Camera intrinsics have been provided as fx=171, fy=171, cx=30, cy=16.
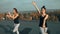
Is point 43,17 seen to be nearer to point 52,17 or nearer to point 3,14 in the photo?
point 52,17

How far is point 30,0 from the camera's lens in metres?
6.37

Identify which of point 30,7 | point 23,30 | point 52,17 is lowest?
point 23,30

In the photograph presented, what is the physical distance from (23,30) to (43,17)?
1800 mm

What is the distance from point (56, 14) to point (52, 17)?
0.19 metres

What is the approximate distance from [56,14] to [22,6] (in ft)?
4.29

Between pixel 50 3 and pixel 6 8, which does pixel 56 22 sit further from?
pixel 6 8

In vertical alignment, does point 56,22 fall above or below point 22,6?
below

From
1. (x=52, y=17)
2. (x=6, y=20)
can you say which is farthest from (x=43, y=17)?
(x=6, y=20)

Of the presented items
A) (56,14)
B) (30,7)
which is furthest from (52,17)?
(30,7)

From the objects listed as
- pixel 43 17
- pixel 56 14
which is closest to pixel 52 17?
pixel 56 14

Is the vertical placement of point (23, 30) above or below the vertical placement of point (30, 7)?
below

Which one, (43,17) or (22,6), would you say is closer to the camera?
(43,17)

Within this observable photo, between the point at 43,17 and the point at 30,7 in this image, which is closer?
the point at 43,17

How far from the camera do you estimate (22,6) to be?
648cm
